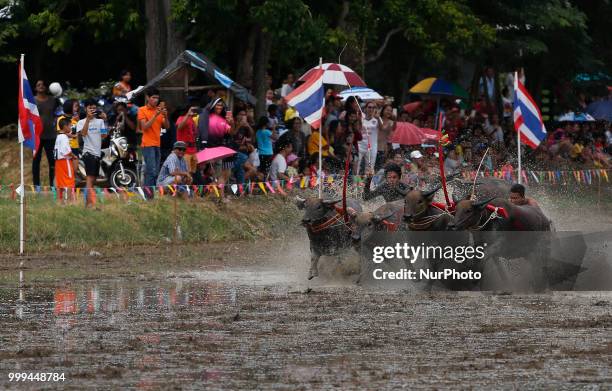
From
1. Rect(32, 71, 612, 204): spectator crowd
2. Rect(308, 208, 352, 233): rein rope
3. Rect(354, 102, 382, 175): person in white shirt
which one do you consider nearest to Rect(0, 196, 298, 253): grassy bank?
Rect(32, 71, 612, 204): spectator crowd

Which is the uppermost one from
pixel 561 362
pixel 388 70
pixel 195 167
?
pixel 388 70

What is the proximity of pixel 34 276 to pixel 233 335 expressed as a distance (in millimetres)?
6490

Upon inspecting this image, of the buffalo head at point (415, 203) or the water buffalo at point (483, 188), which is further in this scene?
the water buffalo at point (483, 188)

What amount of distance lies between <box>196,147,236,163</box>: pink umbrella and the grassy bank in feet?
2.58

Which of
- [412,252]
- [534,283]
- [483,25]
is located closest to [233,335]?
[412,252]

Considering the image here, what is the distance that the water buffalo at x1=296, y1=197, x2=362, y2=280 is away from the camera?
1927 cm

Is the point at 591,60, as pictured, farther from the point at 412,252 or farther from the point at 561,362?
the point at 561,362

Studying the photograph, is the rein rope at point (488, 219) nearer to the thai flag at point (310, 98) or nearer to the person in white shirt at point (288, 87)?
the thai flag at point (310, 98)

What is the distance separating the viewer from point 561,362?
12469mm

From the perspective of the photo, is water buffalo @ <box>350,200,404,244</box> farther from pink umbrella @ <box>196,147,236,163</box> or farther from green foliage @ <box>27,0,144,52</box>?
green foliage @ <box>27,0,144,52</box>

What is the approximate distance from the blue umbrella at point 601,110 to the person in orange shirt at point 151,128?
17830 millimetres

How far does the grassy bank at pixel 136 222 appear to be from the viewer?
75.4 feet

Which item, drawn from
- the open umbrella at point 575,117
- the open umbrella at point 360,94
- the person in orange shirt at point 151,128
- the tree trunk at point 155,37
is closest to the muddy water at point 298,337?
the person in orange shirt at point 151,128

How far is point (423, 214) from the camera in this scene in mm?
17625
